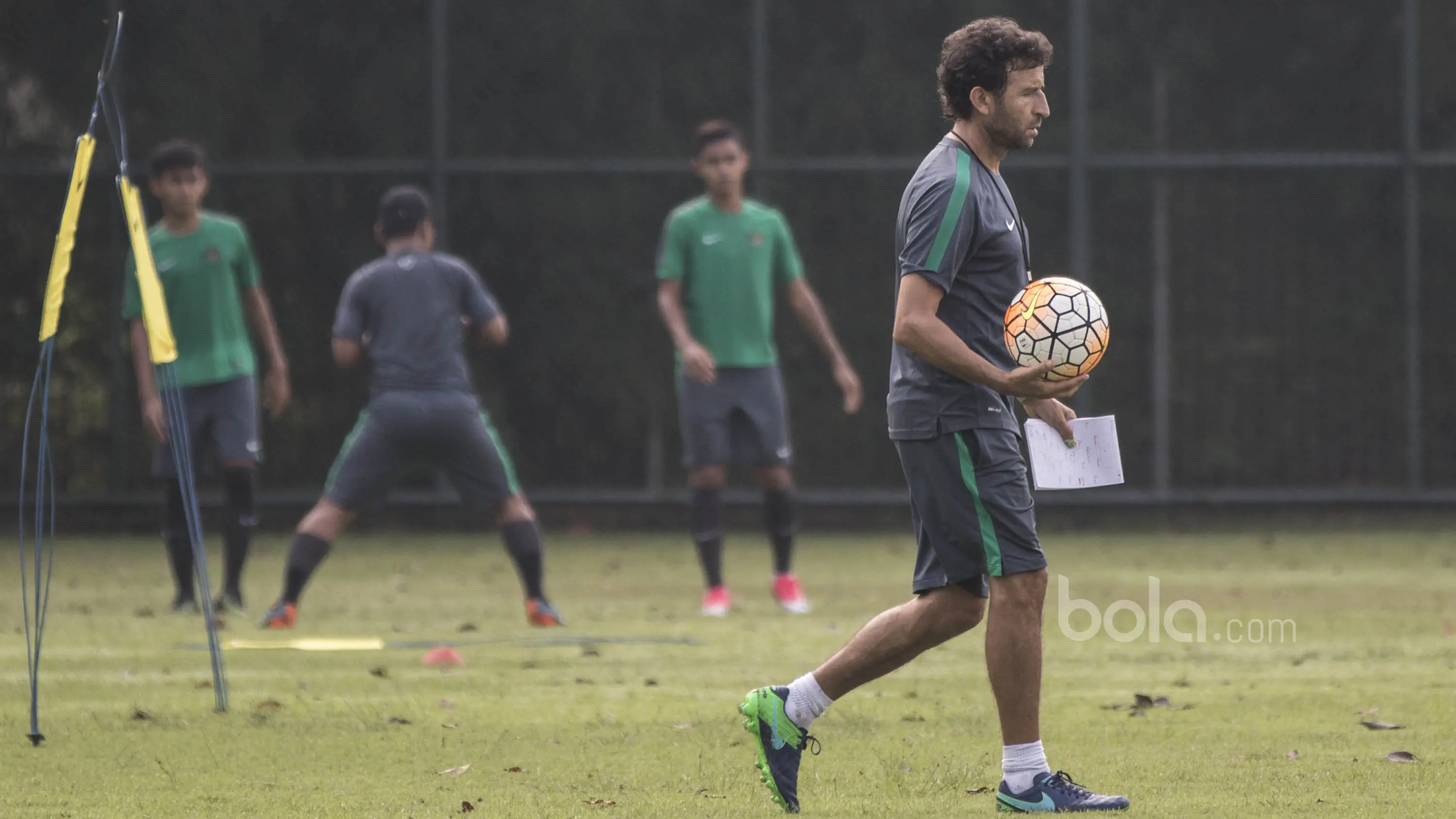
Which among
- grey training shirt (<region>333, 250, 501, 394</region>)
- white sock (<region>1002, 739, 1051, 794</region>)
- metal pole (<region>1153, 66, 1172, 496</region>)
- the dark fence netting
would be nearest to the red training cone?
grey training shirt (<region>333, 250, 501, 394</region>)

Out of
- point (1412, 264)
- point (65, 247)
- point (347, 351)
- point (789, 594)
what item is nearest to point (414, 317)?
point (347, 351)

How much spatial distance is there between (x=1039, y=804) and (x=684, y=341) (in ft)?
16.8

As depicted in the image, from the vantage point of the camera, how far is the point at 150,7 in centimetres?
1456

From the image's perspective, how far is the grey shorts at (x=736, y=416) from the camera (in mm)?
9961

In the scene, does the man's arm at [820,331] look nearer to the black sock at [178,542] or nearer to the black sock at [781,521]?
the black sock at [781,521]

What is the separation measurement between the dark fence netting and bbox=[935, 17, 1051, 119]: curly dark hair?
9.30 m

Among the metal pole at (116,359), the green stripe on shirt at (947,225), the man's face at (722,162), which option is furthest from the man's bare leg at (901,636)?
the metal pole at (116,359)

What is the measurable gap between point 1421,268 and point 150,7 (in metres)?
8.83

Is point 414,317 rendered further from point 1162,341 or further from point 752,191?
point 1162,341

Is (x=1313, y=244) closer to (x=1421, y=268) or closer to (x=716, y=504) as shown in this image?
(x=1421, y=268)

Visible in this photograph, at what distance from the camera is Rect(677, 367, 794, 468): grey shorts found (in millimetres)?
9961

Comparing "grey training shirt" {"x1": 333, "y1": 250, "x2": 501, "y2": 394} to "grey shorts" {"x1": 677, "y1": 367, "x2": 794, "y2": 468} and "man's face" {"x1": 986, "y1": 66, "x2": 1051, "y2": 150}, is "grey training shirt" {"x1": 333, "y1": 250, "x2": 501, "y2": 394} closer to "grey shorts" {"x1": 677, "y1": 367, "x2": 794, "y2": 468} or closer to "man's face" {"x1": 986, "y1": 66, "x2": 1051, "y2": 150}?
"grey shorts" {"x1": 677, "y1": 367, "x2": 794, "y2": 468}

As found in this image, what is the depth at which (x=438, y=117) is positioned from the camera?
14.6 meters

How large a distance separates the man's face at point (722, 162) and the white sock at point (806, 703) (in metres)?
5.01
